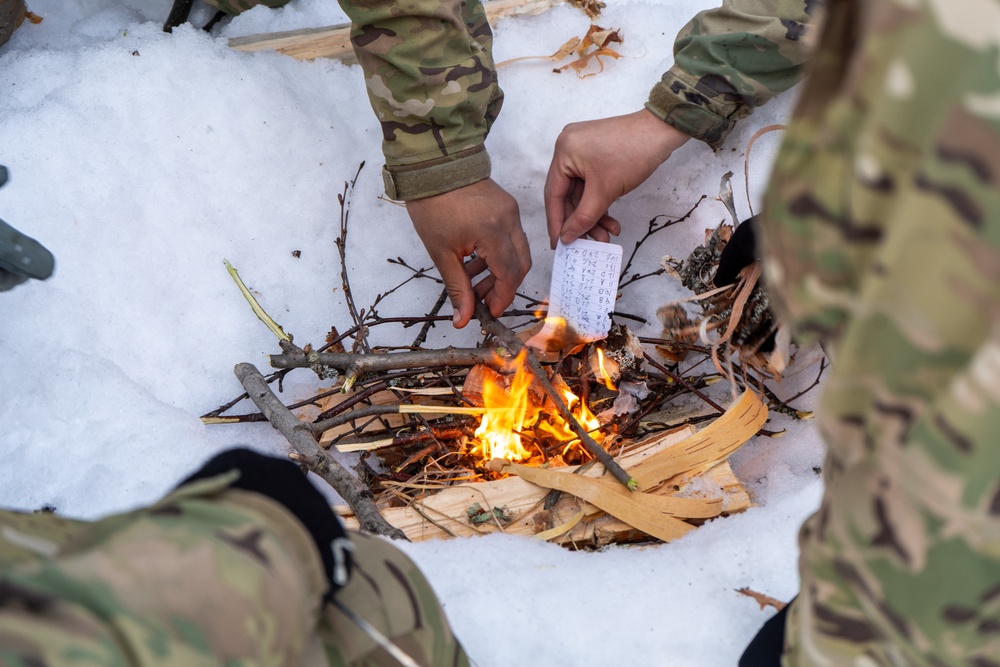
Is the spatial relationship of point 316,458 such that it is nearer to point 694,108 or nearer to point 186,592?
point 186,592

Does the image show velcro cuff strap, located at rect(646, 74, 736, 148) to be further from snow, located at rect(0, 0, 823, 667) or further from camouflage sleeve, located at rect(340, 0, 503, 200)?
camouflage sleeve, located at rect(340, 0, 503, 200)

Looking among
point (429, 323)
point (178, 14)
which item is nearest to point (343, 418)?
point (429, 323)

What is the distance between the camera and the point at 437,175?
1848mm

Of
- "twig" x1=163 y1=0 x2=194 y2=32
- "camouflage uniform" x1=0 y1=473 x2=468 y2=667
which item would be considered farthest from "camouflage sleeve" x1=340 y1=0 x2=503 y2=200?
"camouflage uniform" x1=0 y1=473 x2=468 y2=667

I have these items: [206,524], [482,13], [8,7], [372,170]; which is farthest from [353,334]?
[8,7]

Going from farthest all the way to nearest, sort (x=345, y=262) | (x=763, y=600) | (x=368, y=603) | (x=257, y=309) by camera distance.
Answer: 1. (x=345, y=262)
2. (x=257, y=309)
3. (x=763, y=600)
4. (x=368, y=603)

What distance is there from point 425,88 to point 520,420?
3.01ft

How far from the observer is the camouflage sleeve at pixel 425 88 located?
5.82ft

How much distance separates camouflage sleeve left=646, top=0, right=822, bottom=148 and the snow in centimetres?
18

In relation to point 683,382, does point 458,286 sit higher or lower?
higher

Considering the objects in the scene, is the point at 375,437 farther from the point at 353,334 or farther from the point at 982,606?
the point at 982,606

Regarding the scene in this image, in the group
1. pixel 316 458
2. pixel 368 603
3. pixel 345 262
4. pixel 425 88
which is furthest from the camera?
pixel 345 262

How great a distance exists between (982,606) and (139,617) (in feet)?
2.53

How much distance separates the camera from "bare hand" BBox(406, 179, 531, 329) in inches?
73.2
